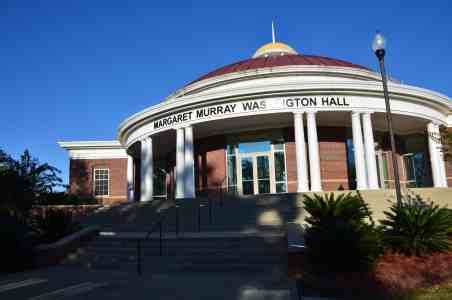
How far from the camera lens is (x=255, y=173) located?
892 inches

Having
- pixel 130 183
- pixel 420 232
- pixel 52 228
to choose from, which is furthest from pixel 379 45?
pixel 130 183

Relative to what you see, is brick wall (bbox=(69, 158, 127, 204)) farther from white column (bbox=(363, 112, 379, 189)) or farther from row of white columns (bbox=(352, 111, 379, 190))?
white column (bbox=(363, 112, 379, 189))

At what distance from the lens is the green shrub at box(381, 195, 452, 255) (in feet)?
29.2

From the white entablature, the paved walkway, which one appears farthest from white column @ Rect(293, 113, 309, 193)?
the paved walkway

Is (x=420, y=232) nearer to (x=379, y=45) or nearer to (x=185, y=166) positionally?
(x=379, y=45)

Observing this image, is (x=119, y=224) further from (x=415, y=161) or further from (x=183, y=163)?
(x=415, y=161)

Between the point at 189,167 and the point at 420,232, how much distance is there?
13.3 m

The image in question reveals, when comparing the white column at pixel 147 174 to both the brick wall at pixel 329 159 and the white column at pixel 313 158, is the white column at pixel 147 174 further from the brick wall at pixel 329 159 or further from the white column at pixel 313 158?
the white column at pixel 313 158

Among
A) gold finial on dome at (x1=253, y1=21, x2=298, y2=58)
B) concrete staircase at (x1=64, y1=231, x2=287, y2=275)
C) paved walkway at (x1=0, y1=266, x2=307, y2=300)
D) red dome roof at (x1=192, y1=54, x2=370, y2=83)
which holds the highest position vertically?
gold finial on dome at (x1=253, y1=21, x2=298, y2=58)

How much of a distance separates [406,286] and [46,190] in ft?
58.1

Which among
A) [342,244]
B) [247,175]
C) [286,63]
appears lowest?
[342,244]

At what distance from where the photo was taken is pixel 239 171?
22.9 metres

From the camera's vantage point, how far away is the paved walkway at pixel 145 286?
7289 mm

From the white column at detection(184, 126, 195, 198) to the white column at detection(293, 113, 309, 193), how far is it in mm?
5333
